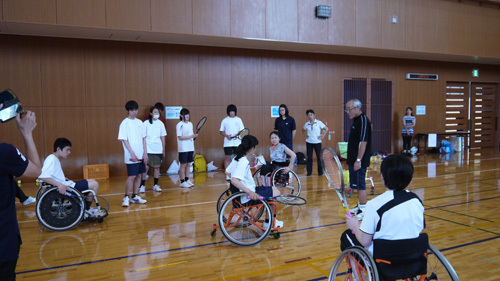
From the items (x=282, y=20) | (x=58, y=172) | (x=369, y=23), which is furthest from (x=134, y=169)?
(x=369, y=23)

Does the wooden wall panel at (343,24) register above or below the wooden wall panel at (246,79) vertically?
above

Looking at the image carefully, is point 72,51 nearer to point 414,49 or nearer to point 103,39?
point 103,39

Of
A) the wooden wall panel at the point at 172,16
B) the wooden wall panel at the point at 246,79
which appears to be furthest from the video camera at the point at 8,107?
the wooden wall panel at the point at 246,79

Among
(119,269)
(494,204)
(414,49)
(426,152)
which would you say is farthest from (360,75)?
(119,269)

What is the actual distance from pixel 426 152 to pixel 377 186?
24.9ft

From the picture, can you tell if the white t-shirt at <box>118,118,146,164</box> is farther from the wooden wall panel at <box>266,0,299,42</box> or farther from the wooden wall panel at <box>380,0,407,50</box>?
the wooden wall panel at <box>380,0,407,50</box>

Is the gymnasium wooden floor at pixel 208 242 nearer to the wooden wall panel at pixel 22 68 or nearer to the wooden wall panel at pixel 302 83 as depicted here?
the wooden wall panel at pixel 22 68

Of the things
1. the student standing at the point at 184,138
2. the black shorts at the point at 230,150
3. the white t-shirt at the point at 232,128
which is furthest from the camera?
the black shorts at the point at 230,150

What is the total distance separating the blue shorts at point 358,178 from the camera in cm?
550

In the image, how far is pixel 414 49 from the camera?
41.3 feet

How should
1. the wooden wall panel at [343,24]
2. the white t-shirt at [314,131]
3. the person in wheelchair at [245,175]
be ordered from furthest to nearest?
the wooden wall panel at [343,24], the white t-shirt at [314,131], the person in wheelchair at [245,175]

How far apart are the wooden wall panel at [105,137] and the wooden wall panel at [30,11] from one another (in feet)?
8.30

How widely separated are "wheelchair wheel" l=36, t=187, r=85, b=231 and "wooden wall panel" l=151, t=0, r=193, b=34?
5.27 meters

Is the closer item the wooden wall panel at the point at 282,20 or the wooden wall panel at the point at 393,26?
the wooden wall panel at the point at 282,20
